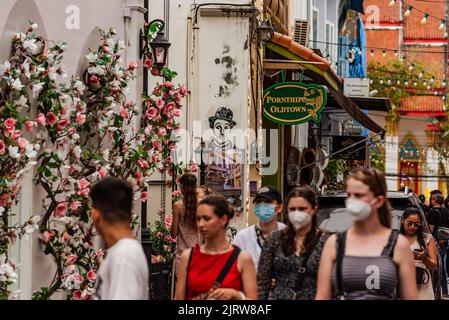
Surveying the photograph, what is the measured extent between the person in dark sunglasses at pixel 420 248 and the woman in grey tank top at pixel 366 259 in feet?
18.2

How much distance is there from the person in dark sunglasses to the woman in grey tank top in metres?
5.55

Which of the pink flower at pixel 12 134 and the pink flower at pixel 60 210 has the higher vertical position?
the pink flower at pixel 12 134

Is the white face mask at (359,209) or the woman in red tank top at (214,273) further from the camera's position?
the woman in red tank top at (214,273)

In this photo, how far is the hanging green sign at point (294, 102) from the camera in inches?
945

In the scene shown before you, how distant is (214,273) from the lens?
8516 millimetres

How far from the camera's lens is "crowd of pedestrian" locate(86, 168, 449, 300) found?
748 centimetres

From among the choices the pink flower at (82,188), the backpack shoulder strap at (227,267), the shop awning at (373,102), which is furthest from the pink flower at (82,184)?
the shop awning at (373,102)

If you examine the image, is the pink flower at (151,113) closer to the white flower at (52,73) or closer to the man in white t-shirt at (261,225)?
the white flower at (52,73)

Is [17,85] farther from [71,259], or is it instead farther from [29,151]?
[71,259]

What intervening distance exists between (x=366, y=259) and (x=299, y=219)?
52.0 inches

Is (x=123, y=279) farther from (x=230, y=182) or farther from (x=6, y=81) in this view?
(x=230, y=182)

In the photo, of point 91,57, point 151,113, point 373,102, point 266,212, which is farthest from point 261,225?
point 373,102

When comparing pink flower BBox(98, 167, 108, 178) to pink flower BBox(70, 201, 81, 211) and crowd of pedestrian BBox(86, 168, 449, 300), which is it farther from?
crowd of pedestrian BBox(86, 168, 449, 300)

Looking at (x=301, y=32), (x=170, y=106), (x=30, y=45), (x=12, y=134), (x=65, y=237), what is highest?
(x=301, y=32)
